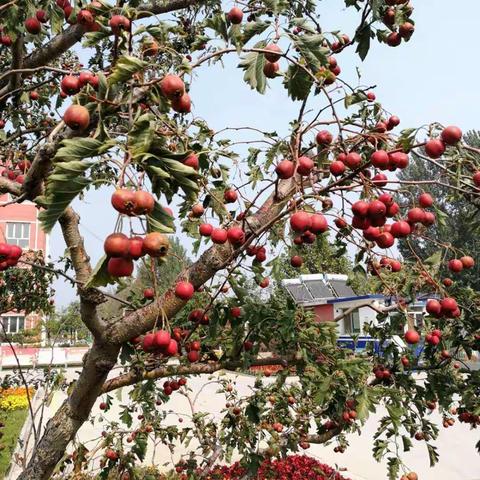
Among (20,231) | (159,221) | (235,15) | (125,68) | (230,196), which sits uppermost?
(20,231)

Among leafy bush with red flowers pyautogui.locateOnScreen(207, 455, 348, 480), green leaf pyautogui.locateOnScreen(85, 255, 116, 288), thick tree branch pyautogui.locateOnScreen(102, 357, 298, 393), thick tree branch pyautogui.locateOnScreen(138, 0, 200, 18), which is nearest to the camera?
green leaf pyautogui.locateOnScreen(85, 255, 116, 288)

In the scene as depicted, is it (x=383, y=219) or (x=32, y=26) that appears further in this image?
(x=32, y=26)

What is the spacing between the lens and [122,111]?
1.27 metres

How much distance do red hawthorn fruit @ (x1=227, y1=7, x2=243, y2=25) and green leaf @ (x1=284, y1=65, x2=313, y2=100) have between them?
572 mm

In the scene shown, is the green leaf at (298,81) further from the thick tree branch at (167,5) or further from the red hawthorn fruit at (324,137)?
the thick tree branch at (167,5)

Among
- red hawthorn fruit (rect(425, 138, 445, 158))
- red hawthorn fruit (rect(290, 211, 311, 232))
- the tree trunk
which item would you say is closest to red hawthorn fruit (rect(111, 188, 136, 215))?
red hawthorn fruit (rect(290, 211, 311, 232))

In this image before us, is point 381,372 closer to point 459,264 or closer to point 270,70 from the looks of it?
point 459,264

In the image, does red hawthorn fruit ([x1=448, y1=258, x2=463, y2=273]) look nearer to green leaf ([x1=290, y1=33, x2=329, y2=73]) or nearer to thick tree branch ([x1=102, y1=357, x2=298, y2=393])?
thick tree branch ([x1=102, y1=357, x2=298, y2=393])

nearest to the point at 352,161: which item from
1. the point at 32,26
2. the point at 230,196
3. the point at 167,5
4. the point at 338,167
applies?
the point at 338,167

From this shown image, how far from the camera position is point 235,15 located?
80.5 inches

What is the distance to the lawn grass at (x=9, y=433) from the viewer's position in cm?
634

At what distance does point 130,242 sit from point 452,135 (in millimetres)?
1135

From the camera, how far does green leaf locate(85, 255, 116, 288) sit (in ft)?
3.45

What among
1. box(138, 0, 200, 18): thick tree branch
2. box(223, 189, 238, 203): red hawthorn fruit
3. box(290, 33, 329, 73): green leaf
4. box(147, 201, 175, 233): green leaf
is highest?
box(138, 0, 200, 18): thick tree branch
